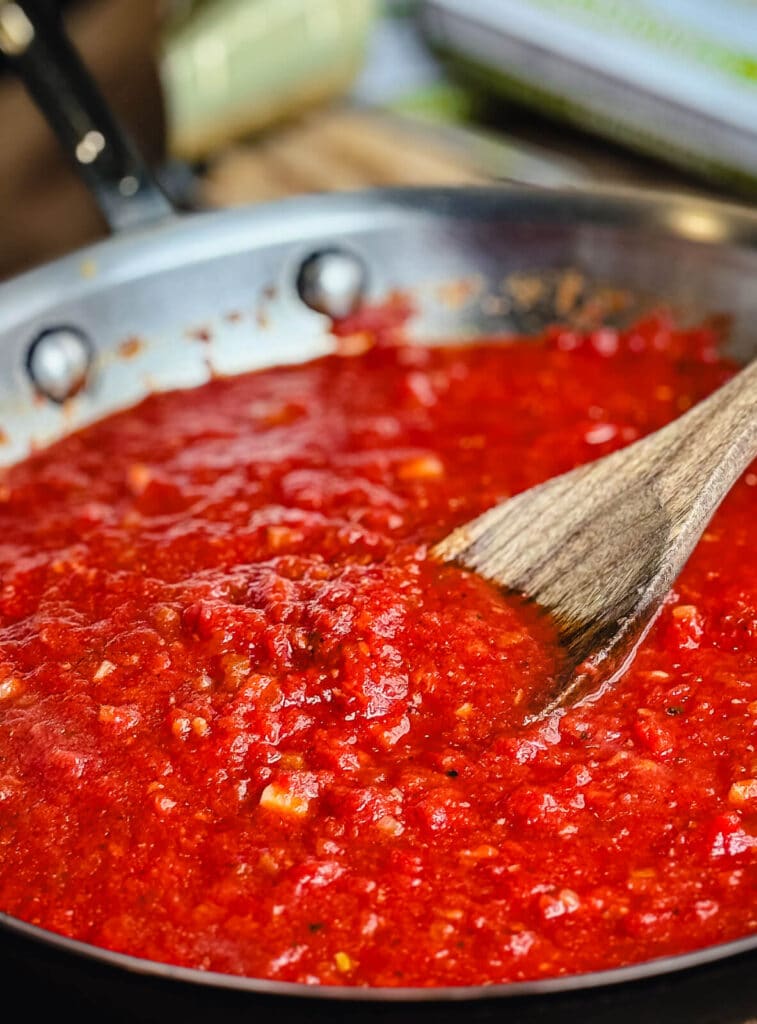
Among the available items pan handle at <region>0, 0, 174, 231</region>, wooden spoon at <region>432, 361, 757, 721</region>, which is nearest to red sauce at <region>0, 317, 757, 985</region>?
wooden spoon at <region>432, 361, 757, 721</region>

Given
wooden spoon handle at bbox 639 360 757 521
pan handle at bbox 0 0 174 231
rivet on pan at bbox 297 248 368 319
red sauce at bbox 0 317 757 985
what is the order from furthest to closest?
1. rivet on pan at bbox 297 248 368 319
2. pan handle at bbox 0 0 174 231
3. wooden spoon handle at bbox 639 360 757 521
4. red sauce at bbox 0 317 757 985

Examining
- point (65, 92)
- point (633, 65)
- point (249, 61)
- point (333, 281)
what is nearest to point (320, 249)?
point (333, 281)

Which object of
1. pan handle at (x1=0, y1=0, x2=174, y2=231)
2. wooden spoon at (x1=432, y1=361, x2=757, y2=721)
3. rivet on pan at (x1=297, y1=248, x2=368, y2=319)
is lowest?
wooden spoon at (x1=432, y1=361, x2=757, y2=721)

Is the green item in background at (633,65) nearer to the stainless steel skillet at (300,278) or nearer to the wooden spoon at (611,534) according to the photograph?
the stainless steel skillet at (300,278)

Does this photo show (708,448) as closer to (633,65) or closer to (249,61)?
(633,65)

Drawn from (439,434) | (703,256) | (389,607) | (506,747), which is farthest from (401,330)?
(506,747)

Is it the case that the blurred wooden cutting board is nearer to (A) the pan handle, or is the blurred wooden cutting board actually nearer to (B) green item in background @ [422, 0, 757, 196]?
(B) green item in background @ [422, 0, 757, 196]
